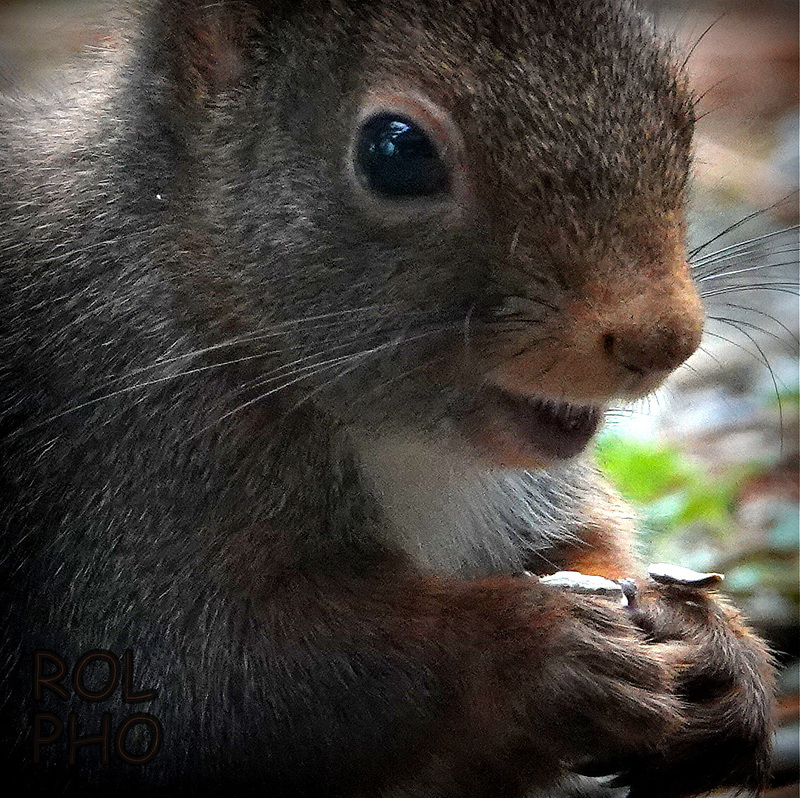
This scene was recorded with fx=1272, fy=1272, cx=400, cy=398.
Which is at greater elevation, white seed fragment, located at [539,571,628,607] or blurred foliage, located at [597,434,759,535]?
white seed fragment, located at [539,571,628,607]

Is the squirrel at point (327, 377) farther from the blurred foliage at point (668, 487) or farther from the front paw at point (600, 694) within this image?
the blurred foliage at point (668, 487)

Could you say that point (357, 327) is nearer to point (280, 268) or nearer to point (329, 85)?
point (280, 268)

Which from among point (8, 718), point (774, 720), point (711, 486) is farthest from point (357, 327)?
point (711, 486)

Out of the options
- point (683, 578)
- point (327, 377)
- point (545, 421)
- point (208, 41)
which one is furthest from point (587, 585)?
point (208, 41)

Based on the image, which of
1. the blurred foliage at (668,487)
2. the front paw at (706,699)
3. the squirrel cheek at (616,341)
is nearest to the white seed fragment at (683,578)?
the front paw at (706,699)

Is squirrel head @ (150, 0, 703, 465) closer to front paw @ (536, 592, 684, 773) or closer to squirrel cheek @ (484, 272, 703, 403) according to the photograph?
squirrel cheek @ (484, 272, 703, 403)

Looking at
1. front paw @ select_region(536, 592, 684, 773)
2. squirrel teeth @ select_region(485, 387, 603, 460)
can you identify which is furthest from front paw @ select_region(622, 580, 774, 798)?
squirrel teeth @ select_region(485, 387, 603, 460)

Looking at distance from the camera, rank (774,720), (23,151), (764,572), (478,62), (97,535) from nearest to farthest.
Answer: (478,62)
(97,535)
(23,151)
(774,720)
(764,572)
